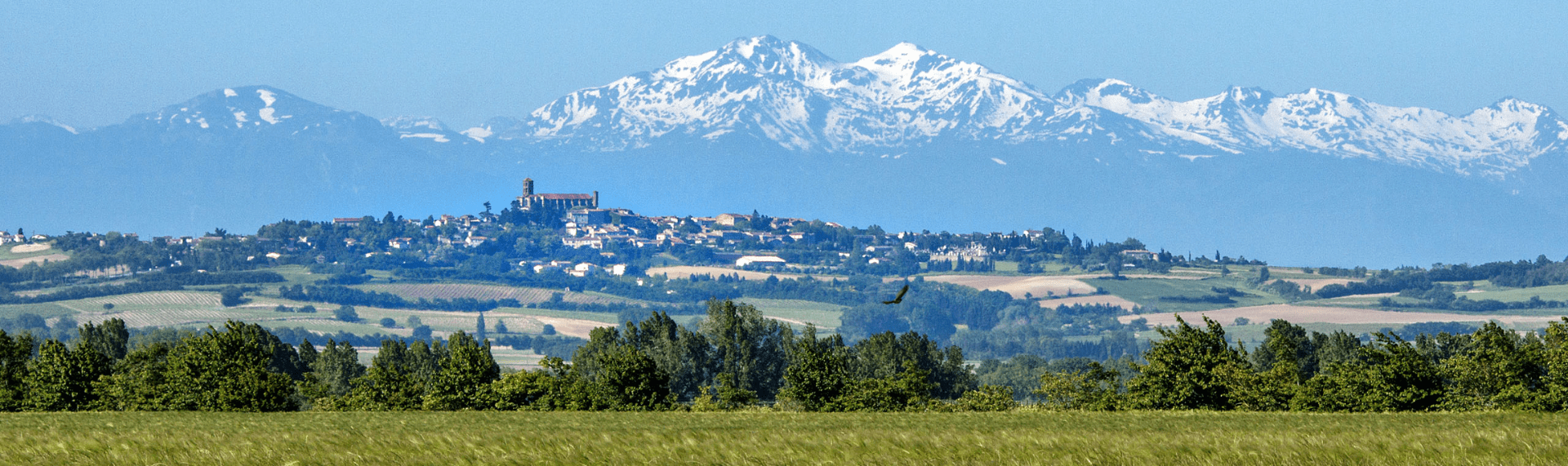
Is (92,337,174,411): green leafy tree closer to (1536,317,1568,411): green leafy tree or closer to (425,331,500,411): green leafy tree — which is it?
(425,331,500,411): green leafy tree

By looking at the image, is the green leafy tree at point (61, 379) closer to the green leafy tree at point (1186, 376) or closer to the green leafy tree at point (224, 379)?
the green leafy tree at point (224, 379)

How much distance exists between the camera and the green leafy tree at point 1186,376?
68.9 m

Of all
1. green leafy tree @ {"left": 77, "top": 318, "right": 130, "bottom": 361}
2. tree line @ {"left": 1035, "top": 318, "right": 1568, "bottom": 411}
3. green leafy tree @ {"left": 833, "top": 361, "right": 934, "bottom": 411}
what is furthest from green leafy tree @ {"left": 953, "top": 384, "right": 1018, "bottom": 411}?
green leafy tree @ {"left": 77, "top": 318, "right": 130, "bottom": 361}

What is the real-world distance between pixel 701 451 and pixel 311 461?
845 centimetres

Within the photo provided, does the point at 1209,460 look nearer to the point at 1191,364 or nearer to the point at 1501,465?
the point at 1501,465

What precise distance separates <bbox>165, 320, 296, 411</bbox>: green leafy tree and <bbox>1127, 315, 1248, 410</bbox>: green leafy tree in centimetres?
3826

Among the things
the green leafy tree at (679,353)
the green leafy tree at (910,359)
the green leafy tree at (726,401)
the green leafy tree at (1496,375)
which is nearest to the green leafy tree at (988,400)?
the green leafy tree at (726,401)

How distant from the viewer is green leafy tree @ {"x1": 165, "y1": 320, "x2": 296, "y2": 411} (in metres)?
67.6

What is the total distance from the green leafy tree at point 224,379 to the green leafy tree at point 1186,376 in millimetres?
38257

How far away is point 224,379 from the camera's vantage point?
226 feet

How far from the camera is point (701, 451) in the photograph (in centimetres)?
3491

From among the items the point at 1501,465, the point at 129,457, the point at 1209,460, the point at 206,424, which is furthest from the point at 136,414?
the point at 1501,465

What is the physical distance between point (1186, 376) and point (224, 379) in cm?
4288

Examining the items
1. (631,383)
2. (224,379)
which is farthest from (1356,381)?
(224,379)
